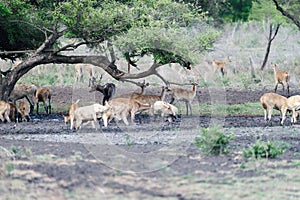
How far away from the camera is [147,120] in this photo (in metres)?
24.9

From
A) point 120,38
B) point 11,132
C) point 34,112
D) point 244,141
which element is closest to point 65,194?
point 244,141

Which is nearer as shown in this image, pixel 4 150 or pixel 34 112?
pixel 4 150

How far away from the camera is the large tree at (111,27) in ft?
74.1

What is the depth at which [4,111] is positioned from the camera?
914 inches

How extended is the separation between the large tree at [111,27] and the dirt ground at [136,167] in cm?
353

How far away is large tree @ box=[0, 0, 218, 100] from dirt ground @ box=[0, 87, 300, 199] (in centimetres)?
353

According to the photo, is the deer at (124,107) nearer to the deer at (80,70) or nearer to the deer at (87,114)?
the deer at (87,114)

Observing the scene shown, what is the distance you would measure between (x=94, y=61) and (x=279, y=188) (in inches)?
551

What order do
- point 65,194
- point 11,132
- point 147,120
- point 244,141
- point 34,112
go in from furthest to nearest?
1. point 34,112
2. point 147,120
3. point 11,132
4. point 244,141
5. point 65,194

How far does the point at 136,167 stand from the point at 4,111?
10336 millimetres

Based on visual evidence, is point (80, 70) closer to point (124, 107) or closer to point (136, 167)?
point (124, 107)

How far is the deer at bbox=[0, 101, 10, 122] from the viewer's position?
2300 cm

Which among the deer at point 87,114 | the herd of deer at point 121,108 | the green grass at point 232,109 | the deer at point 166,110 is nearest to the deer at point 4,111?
the herd of deer at point 121,108

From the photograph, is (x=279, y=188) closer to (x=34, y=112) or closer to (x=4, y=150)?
(x=4, y=150)
